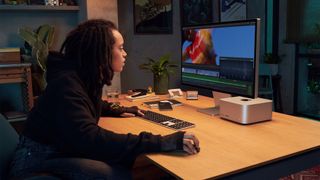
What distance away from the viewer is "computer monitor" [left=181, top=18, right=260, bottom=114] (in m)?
1.62

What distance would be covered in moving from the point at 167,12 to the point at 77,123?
10.4ft

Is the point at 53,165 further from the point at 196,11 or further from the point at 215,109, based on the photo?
the point at 196,11

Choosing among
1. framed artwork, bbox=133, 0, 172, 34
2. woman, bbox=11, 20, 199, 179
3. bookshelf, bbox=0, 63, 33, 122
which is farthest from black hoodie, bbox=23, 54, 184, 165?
framed artwork, bbox=133, 0, 172, 34

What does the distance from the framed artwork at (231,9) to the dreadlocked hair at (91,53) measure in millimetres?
3653

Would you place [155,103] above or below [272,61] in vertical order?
below

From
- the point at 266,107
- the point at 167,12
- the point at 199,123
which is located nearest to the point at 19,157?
the point at 199,123

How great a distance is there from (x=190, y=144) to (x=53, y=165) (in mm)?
513

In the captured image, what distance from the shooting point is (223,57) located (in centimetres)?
180

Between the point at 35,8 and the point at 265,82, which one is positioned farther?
the point at 265,82

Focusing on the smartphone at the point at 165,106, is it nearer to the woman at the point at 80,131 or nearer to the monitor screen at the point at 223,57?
the monitor screen at the point at 223,57

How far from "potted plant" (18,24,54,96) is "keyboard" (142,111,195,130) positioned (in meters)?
1.59

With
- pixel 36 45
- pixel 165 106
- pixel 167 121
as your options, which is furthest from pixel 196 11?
pixel 167 121

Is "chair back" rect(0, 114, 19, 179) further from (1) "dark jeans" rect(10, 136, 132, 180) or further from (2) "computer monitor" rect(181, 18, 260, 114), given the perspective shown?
(2) "computer monitor" rect(181, 18, 260, 114)

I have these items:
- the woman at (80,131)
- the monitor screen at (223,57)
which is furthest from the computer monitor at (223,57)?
the woman at (80,131)
